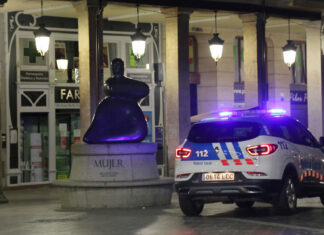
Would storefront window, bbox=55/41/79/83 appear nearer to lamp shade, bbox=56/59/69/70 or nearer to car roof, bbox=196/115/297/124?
lamp shade, bbox=56/59/69/70

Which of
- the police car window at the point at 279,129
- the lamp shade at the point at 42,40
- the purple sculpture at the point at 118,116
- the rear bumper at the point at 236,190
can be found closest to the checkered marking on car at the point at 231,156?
the rear bumper at the point at 236,190

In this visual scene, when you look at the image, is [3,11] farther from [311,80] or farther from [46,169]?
[311,80]

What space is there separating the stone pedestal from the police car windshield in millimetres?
2329

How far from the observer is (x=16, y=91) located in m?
26.8

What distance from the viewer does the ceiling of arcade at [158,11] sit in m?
24.9

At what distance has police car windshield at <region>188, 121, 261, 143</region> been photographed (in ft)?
50.5

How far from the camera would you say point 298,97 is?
116ft

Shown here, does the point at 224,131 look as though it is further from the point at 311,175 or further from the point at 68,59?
the point at 68,59

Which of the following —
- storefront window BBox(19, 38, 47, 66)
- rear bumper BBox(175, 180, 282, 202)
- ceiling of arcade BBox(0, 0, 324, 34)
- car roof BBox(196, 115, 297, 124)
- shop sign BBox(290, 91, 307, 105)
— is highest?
ceiling of arcade BBox(0, 0, 324, 34)

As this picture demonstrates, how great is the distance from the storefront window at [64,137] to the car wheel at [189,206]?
12203 millimetres

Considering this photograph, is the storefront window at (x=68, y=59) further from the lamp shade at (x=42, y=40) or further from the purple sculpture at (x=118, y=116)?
the purple sculpture at (x=118, y=116)

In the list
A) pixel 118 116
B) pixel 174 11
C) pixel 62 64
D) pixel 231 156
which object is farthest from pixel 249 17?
pixel 231 156

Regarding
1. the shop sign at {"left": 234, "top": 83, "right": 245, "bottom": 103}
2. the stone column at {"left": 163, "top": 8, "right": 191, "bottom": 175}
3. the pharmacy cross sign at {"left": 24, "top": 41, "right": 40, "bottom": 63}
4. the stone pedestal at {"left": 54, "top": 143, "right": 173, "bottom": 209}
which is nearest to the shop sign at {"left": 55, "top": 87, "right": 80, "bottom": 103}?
the pharmacy cross sign at {"left": 24, "top": 41, "right": 40, "bottom": 63}

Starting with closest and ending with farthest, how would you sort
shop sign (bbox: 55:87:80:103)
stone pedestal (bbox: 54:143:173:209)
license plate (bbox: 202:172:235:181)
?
1. license plate (bbox: 202:172:235:181)
2. stone pedestal (bbox: 54:143:173:209)
3. shop sign (bbox: 55:87:80:103)
